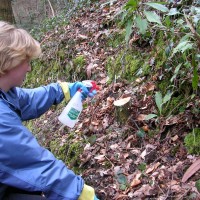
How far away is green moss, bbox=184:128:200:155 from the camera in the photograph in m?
2.76

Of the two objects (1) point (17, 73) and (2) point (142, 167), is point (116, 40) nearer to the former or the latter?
(2) point (142, 167)

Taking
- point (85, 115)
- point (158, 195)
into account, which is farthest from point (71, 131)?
point (158, 195)

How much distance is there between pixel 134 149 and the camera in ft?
10.3

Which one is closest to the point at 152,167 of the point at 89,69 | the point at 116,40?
the point at 89,69

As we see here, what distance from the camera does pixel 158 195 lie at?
2.62m

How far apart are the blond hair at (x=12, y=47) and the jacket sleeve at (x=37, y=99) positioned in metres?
0.67

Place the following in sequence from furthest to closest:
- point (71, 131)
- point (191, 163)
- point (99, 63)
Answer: point (99, 63) → point (71, 131) → point (191, 163)

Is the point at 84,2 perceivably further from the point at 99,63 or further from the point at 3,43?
the point at 3,43

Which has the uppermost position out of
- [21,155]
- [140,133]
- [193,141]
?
→ [21,155]

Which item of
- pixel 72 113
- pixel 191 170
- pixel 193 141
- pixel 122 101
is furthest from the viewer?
pixel 122 101

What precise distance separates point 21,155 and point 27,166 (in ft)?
0.30

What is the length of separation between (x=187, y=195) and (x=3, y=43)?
170 cm

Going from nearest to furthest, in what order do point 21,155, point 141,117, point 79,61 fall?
point 21,155, point 141,117, point 79,61

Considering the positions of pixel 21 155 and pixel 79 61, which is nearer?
pixel 21 155
